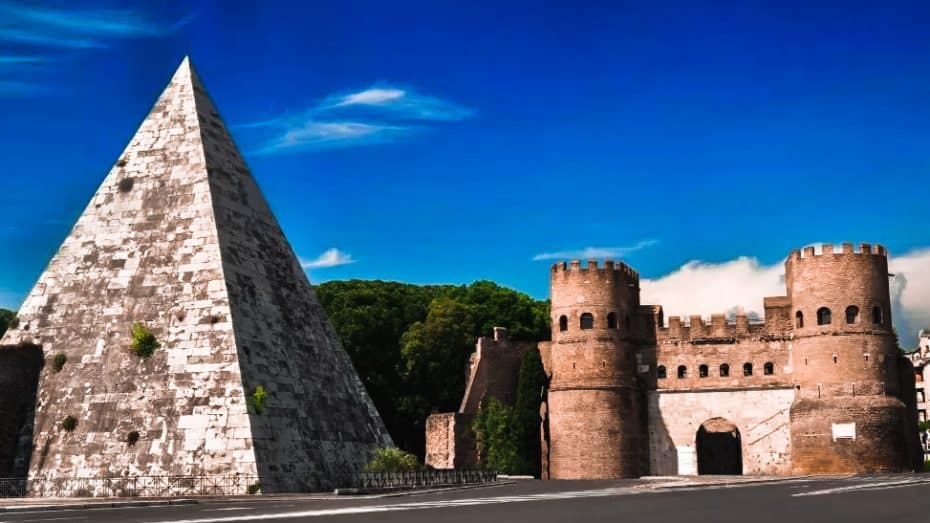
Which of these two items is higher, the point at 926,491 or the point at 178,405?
the point at 178,405

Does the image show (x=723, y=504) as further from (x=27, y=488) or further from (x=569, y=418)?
(x=569, y=418)

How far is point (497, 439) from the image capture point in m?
53.1

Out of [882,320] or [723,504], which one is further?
[882,320]

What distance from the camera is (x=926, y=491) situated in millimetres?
27297

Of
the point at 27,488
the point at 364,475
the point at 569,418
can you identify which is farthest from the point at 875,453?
the point at 27,488

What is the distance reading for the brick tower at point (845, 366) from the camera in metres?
49.1


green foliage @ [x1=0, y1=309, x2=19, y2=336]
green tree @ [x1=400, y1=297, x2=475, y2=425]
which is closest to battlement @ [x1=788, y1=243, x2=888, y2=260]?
green tree @ [x1=400, y1=297, x2=475, y2=425]

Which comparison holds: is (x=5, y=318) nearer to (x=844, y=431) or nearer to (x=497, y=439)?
(x=497, y=439)

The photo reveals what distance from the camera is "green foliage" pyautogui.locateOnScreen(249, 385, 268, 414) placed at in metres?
27.3

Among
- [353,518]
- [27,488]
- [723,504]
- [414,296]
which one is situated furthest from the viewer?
[414,296]

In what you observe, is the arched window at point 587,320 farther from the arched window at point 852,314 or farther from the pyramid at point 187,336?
the pyramid at point 187,336

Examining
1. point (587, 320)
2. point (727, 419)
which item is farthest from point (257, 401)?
point (727, 419)

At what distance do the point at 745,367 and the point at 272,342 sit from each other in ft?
99.1

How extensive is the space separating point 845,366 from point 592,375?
36.8ft
